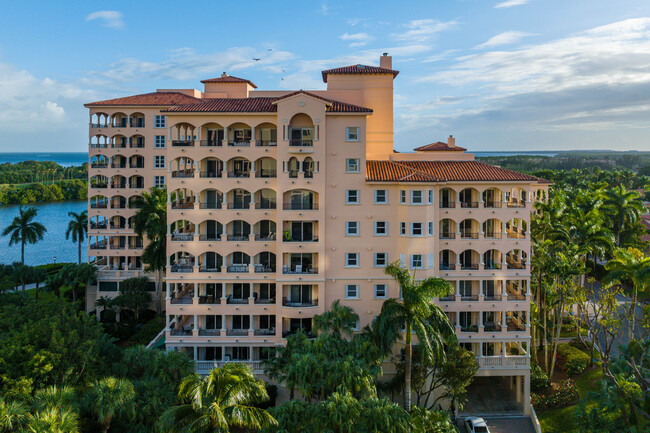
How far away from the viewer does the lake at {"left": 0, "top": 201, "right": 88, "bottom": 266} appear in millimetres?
103988

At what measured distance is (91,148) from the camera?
58875 mm

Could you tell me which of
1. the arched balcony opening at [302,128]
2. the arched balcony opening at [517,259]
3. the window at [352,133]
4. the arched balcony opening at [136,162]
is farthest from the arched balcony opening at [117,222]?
the arched balcony opening at [517,259]

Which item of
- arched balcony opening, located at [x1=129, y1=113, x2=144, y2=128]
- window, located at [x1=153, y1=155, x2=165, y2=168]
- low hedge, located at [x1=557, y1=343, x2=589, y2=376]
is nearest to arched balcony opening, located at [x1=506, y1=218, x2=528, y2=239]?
low hedge, located at [x1=557, y1=343, x2=589, y2=376]

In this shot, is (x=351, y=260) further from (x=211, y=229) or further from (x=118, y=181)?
(x=118, y=181)

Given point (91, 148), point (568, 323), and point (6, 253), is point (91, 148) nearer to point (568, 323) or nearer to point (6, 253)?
point (568, 323)

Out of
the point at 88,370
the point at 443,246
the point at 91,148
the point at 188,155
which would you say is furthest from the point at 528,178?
the point at 91,148

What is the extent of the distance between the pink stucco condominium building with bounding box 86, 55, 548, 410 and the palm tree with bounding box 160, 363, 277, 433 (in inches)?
512

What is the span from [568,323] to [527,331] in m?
15.3

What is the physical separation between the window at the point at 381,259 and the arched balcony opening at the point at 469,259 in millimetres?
6963

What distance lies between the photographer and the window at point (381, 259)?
38.8m

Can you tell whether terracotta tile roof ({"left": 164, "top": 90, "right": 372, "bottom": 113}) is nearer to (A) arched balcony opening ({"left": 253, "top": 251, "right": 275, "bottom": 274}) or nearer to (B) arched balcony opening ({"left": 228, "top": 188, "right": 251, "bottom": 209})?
(B) arched balcony opening ({"left": 228, "top": 188, "right": 251, "bottom": 209})

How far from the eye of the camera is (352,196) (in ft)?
127

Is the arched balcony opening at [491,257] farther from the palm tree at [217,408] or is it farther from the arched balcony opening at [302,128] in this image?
the palm tree at [217,408]

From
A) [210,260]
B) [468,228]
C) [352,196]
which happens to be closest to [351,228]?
[352,196]
